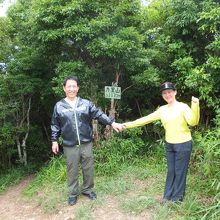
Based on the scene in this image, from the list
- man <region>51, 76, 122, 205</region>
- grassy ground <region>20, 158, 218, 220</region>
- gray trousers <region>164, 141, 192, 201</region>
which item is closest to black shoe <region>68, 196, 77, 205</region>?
man <region>51, 76, 122, 205</region>

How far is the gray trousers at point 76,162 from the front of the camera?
486 centimetres

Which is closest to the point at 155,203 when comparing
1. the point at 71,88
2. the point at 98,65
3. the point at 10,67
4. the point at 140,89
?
the point at 71,88

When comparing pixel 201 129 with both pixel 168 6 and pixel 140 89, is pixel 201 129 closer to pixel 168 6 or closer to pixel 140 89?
pixel 140 89

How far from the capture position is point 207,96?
22.7ft

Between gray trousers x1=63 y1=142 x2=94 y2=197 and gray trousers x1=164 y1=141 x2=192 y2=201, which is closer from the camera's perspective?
gray trousers x1=164 y1=141 x2=192 y2=201

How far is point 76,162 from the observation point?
16.0 feet

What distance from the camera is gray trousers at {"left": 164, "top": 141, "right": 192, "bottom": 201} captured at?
4432 millimetres

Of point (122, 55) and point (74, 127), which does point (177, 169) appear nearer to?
point (74, 127)

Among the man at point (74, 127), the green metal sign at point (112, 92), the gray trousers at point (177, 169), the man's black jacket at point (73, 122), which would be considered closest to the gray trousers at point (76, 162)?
the man at point (74, 127)

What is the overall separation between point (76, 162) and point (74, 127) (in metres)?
0.53

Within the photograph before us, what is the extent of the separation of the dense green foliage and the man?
1657 millimetres

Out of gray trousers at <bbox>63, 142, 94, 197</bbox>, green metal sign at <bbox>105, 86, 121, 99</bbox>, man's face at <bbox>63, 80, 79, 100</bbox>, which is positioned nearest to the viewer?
man's face at <bbox>63, 80, 79, 100</bbox>

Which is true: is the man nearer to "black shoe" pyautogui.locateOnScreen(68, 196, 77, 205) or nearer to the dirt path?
"black shoe" pyautogui.locateOnScreen(68, 196, 77, 205)

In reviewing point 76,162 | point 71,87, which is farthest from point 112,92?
point 76,162
